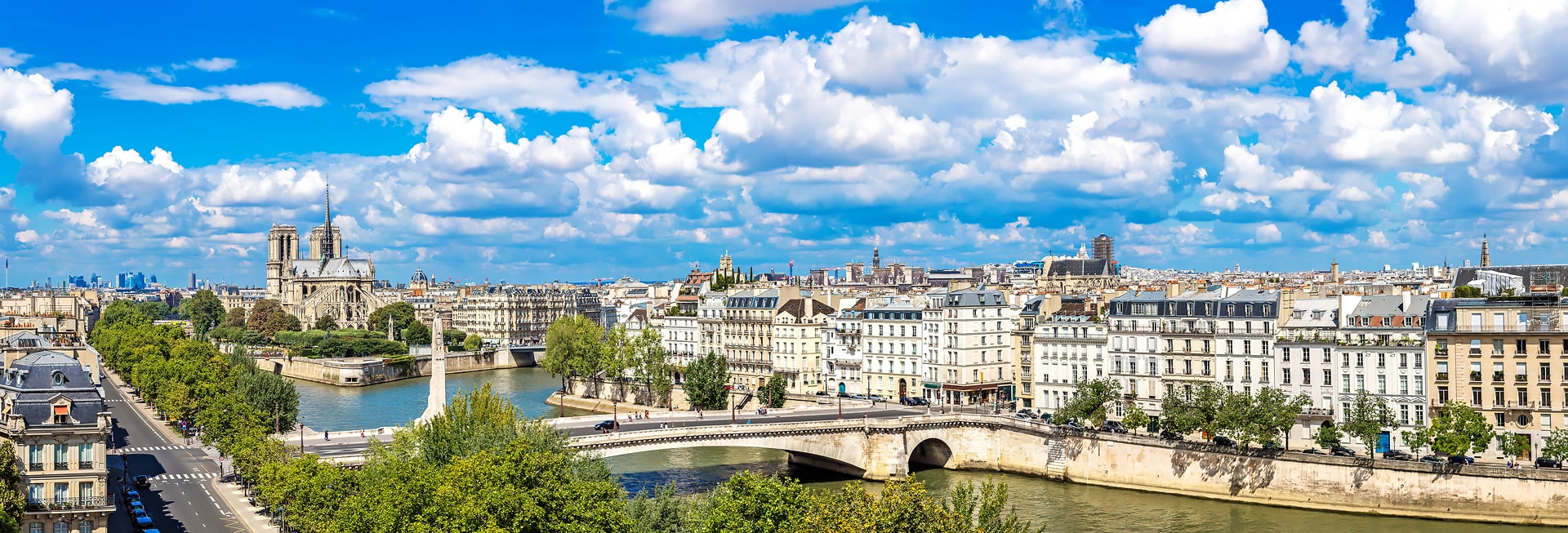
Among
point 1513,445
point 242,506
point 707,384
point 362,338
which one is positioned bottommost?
point 242,506

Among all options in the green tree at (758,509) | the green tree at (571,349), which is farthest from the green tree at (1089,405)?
the green tree at (571,349)

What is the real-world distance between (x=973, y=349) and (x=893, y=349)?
20.9 ft

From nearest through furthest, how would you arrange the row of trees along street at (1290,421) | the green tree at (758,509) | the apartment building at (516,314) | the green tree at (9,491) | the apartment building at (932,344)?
the green tree at (9,491)
the green tree at (758,509)
the row of trees along street at (1290,421)
the apartment building at (932,344)
the apartment building at (516,314)

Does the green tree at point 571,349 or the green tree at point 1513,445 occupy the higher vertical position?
the green tree at point 571,349

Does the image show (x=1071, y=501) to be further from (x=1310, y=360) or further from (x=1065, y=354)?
(x=1065, y=354)

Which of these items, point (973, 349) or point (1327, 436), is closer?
point (1327, 436)

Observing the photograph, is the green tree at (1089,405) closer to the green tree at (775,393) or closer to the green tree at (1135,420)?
the green tree at (1135,420)

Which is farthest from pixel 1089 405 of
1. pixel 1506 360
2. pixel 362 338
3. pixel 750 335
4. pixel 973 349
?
pixel 362 338

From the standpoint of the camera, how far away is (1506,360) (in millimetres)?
58812

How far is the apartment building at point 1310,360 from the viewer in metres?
64.2

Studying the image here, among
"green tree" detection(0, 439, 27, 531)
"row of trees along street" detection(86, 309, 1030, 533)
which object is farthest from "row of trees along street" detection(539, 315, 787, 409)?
"green tree" detection(0, 439, 27, 531)

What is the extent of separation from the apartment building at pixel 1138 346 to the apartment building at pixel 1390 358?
1006cm

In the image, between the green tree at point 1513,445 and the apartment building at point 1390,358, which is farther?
the apartment building at point 1390,358

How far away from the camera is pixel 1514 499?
53562mm
